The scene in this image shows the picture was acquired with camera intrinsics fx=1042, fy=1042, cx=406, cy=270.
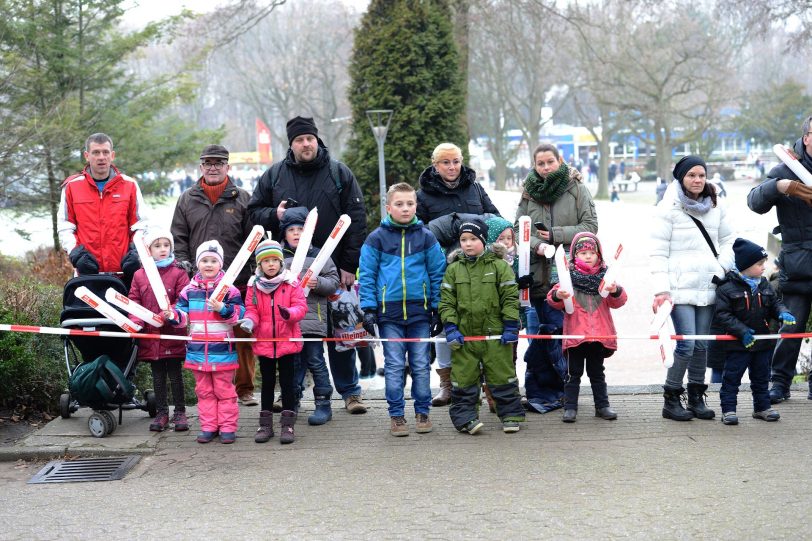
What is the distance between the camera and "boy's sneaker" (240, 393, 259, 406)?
8977 millimetres

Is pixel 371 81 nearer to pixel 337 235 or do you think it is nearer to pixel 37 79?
pixel 37 79

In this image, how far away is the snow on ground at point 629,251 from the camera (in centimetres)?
1476

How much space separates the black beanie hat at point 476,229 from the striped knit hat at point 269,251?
4.38 feet

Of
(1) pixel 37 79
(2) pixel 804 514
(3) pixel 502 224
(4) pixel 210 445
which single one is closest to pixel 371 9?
(1) pixel 37 79

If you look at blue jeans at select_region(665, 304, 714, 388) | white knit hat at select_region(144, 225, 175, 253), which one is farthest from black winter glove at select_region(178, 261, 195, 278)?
blue jeans at select_region(665, 304, 714, 388)

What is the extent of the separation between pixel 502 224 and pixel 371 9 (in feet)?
31.5

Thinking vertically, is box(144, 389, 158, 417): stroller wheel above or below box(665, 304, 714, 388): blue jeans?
below

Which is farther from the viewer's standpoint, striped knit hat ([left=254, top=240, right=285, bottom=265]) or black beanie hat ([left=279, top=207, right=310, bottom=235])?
black beanie hat ([left=279, top=207, right=310, bottom=235])

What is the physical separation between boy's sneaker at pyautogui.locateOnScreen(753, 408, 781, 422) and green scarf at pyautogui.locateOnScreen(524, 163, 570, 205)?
7.39 ft

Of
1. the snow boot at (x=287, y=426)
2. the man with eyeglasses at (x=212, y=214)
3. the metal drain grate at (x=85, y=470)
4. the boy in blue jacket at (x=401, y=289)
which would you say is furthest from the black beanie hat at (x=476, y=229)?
the metal drain grate at (x=85, y=470)

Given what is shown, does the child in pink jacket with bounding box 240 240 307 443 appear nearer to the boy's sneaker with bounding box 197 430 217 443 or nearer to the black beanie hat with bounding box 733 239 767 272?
the boy's sneaker with bounding box 197 430 217 443

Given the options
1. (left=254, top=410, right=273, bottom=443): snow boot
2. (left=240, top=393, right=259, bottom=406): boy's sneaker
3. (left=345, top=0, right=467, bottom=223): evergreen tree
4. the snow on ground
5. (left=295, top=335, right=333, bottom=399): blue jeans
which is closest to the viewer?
(left=254, top=410, right=273, bottom=443): snow boot

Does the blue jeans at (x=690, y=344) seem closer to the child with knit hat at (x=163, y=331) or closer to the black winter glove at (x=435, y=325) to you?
the black winter glove at (x=435, y=325)

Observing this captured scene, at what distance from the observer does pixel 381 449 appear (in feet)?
24.1
